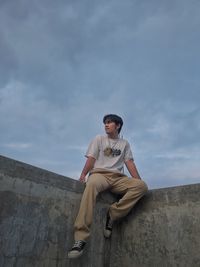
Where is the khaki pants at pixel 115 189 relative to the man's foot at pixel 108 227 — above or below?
above

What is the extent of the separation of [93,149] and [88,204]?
0.85 m

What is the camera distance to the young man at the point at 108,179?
315cm

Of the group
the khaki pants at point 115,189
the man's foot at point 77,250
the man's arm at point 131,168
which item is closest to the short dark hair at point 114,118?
the man's arm at point 131,168

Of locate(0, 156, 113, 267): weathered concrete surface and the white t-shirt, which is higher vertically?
the white t-shirt

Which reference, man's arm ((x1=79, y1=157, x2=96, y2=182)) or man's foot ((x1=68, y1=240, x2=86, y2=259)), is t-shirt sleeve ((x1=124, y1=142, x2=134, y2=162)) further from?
man's foot ((x1=68, y1=240, x2=86, y2=259))

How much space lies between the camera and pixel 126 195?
11.9 feet

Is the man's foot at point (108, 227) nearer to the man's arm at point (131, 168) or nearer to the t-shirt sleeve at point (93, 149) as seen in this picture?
the man's arm at point (131, 168)

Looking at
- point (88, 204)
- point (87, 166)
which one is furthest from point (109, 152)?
point (88, 204)

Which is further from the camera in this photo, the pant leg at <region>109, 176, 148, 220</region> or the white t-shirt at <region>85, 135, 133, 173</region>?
the white t-shirt at <region>85, 135, 133, 173</region>

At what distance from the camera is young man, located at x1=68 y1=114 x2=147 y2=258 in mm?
3148

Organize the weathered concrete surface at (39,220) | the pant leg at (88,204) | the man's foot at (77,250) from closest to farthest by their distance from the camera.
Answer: the weathered concrete surface at (39,220)
the man's foot at (77,250)
the pant leg at (88,204)

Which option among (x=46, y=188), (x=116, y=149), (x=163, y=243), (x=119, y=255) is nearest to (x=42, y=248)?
(x=46, y=188)

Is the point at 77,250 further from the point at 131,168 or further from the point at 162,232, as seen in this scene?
the point at 131,168

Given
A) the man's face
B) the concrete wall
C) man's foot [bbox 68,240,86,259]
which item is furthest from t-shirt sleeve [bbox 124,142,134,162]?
man's foot [bbox 68,240,86,259]
